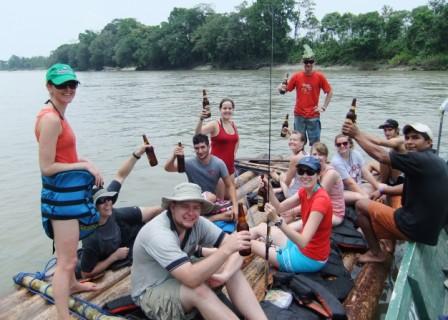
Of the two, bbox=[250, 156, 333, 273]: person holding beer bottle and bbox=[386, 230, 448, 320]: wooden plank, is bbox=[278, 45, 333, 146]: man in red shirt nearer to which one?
bbox=[386, 230, 448, 320]: wooden plank

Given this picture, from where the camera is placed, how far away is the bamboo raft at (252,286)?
399cm

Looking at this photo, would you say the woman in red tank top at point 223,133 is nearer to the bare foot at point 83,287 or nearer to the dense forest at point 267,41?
the bare foot at point 83,287

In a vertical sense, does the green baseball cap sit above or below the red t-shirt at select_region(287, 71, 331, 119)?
above

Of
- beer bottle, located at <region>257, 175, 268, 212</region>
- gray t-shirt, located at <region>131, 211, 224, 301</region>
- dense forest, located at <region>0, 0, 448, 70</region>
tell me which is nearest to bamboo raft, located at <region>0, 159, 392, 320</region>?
gray t-shirt, located at <region>131, 211, 224, 301</region>

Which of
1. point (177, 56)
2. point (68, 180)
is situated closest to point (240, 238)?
point (68, 180)

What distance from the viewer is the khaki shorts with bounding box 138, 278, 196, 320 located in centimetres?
330

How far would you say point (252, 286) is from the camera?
4391 millimetres

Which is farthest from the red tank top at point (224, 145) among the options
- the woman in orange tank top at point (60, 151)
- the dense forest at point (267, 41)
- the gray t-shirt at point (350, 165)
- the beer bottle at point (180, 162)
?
the dense forest at point (267, 41)

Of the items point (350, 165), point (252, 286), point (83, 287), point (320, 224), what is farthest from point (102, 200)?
point (350, 165)

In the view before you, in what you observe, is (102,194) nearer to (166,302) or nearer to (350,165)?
(166,302)

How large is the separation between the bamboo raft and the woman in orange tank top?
485 mm

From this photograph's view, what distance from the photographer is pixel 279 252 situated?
4508 mm

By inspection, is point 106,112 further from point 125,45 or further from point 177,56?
point 125,45

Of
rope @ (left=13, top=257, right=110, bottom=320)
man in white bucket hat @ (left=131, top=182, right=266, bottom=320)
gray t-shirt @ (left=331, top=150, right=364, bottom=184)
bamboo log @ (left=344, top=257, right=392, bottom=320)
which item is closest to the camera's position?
man in white bucket hat @ (left=131, top=182, right=266, bottom=320)
